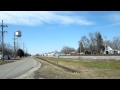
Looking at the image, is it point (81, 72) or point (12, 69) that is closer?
point (81, 72)

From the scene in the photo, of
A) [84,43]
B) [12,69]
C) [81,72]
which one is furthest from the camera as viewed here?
[84,43]

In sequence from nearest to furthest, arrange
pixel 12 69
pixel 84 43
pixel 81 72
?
pixel 81 72, pixel 12 69, pixel 84 43

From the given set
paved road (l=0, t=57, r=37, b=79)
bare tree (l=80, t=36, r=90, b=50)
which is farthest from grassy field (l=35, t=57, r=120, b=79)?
bare tree (l=80, t=36, r=90, b=50)

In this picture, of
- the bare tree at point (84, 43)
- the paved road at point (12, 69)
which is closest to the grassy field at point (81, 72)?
the paved road at point (12, 69)

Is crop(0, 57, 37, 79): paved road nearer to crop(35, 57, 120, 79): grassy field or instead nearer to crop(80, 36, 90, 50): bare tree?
crop(35, 57, 120, 79): grassy field

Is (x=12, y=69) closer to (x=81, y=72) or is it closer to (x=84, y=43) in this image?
(x=81, y=72)

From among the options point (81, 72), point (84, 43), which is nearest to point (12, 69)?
point (81, 72)

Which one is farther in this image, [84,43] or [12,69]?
[84,43]
